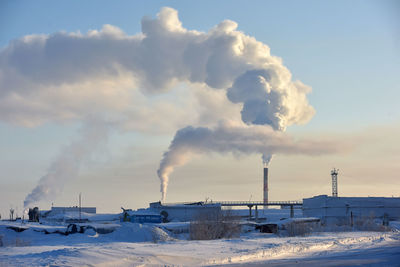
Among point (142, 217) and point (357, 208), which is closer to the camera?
point (142, 217)

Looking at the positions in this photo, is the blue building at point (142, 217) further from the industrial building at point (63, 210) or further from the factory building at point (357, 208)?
the factory building at point (357, 208)

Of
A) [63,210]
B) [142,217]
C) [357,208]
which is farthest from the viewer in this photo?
[63,210]

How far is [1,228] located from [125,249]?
34.4 metres

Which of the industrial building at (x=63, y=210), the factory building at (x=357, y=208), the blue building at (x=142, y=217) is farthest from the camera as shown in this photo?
the industrial building at (x=63, y=210)

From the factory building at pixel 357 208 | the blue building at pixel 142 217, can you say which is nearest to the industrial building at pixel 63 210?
the blue building at pixel 142 217

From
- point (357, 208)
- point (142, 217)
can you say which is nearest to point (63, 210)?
→ point (142, 217)

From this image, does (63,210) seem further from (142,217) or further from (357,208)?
(357,208)

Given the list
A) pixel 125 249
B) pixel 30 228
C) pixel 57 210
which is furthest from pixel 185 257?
pixel 57 210

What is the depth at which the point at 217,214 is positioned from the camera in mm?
55562

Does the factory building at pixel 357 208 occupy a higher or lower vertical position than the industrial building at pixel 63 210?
higher

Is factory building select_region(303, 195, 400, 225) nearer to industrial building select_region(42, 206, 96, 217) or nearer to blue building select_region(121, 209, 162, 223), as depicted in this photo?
blue building select_region(121, 209, 162, 223)

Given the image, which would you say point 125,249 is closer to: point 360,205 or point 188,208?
point 188,208

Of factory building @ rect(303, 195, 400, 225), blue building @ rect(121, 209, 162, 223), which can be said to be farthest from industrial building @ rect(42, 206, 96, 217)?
factory building @ rect(303, 195, 400, 225)

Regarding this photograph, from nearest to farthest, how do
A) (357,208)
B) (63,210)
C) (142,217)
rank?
1. (142,217)
2. (357,208)
3. (63,210)
